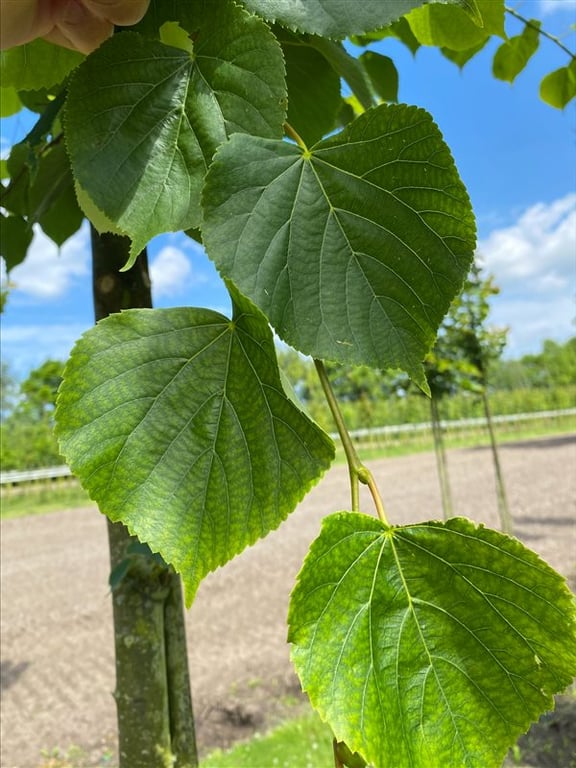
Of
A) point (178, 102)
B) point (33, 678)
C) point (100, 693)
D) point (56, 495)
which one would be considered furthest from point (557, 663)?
point (56, 495)

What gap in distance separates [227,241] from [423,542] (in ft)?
0.38

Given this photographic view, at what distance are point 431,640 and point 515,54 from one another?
763mm

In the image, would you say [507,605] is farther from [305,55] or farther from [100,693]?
[100,693]

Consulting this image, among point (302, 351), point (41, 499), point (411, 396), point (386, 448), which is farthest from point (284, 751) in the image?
point (386, 448)

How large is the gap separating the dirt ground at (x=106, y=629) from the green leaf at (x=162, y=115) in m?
0.92

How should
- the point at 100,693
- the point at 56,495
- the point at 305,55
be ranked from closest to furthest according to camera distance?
the point at 305,55, the point at 100,693, the point at 56,495

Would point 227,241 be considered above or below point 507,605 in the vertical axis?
above

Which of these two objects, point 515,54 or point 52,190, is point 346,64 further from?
point 515,54

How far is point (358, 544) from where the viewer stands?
0.20m

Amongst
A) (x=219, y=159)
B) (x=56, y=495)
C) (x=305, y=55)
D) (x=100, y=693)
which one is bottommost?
(x=100, y=693)

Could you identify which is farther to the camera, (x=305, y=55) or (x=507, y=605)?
(x=305, y=55)

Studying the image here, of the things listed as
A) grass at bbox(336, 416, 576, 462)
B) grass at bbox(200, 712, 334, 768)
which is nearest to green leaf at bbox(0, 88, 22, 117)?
grass at bbox(200, 712, 334, 768)

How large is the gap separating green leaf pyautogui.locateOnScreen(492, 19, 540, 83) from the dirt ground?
79 centimetres

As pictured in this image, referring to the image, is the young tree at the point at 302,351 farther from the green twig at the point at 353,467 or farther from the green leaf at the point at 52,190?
the green leaf at the point at 52,190
